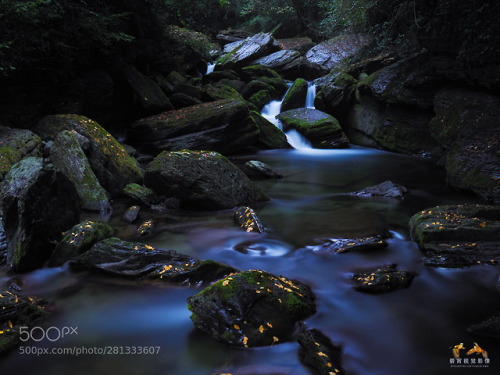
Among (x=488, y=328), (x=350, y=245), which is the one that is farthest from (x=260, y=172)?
(x=488, y=328)

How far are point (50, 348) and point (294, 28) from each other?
90.5 ft

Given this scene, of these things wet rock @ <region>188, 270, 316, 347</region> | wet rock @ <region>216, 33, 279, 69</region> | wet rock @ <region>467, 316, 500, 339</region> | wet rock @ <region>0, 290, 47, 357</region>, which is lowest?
wet rock @ <region>467, 316, 500, 339</region>

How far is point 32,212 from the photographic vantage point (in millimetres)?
4160

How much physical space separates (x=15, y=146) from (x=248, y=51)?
16.7 metres

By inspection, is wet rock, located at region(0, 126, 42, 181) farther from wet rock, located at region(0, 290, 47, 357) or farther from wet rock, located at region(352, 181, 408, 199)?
wet rock, located at region(352, 181, 408, 199)

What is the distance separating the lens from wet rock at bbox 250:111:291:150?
13.3 metres

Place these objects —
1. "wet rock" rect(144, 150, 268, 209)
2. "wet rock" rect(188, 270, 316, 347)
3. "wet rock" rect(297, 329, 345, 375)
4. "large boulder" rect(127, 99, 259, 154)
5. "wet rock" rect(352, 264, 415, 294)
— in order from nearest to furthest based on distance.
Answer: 1. "wet rock" rect(297, 329, 345, 375)
2. "wet rock" rect(188, 270, 316, 347)
3. "wet rock" rect(352, 264, 415, 294)
4. "wet rock" rect(144, 150, 268, 209)
5. "large boulder" rect(127, 99, 259, 154)

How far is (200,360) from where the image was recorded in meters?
2.77

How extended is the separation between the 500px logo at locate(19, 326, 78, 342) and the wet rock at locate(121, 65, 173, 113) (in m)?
9.83

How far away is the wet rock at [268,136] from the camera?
1326 centimetres

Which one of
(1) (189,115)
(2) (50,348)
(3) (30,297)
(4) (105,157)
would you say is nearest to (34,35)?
(4) (105,157)

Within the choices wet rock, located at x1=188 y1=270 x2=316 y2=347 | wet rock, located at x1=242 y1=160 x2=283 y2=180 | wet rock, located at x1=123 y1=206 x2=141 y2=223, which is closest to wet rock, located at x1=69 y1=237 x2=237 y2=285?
wet rock, located at x1=188 y1=270 x2=316 y2=347

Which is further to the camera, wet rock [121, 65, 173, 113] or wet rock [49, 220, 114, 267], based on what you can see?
wet rock [121, 65, 173, 113]

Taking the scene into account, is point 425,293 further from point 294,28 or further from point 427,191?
point 294,28
